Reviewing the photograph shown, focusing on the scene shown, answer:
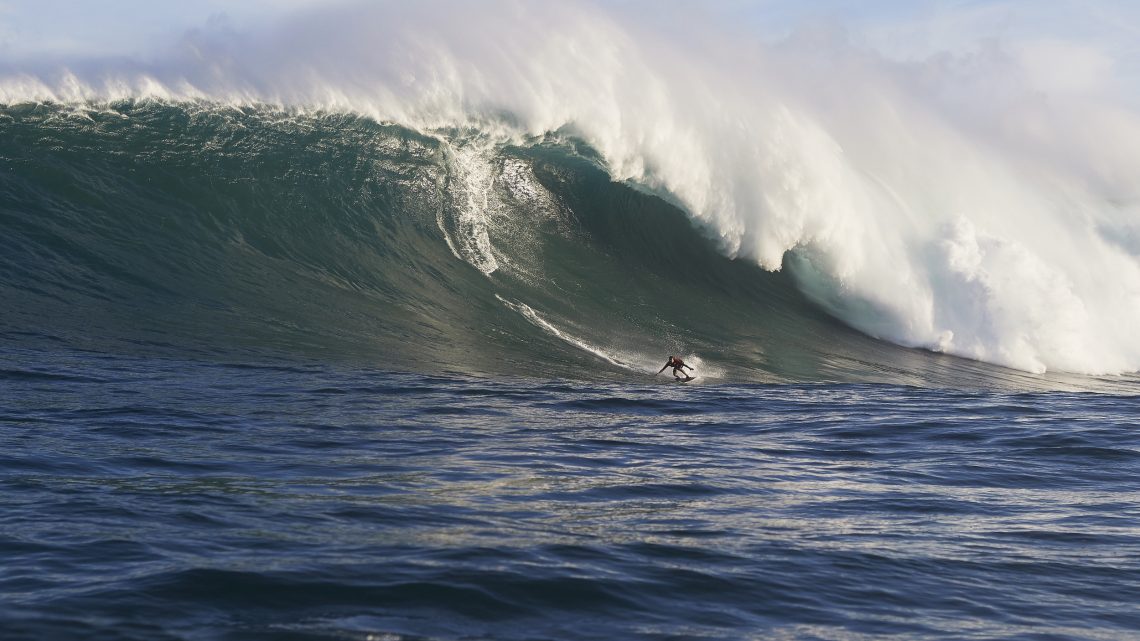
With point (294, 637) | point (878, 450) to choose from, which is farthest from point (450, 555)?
point (878, 450)

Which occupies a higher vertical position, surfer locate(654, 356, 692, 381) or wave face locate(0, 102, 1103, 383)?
wave face locate(0, 102, 1103, 383)

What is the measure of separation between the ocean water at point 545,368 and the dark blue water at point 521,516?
33 mm

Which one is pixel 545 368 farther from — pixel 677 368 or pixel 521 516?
pixel 521 516

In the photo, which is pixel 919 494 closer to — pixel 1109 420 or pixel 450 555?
pixel 450 555

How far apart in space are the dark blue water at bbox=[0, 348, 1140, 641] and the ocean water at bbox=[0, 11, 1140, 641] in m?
0.03

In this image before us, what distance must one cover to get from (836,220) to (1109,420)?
7989 mm

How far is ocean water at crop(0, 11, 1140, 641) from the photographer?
4.70 meters

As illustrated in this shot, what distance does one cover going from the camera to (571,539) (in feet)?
17.7

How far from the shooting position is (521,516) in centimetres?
584

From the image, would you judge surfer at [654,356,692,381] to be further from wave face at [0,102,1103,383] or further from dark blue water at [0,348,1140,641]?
dark blue water at [0,348,1140,641]

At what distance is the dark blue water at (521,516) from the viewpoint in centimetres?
432

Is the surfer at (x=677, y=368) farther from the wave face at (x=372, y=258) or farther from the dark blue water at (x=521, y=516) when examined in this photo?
the dark blue water at (x=521, y=516)

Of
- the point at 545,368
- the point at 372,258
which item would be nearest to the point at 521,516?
the point at 545,368

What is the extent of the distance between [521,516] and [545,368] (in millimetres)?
6473
